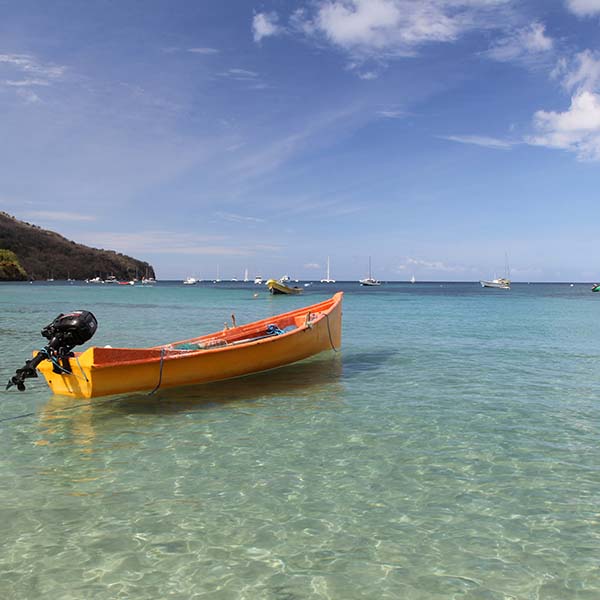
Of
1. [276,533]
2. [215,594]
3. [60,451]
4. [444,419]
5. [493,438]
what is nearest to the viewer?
[215,594]

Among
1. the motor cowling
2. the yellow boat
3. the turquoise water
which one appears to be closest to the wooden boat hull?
the motor cowling

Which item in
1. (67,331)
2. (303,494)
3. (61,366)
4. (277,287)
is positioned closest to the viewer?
(303,494)

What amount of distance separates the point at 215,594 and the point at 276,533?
98 centimetres

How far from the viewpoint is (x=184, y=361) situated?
9805 millimetres

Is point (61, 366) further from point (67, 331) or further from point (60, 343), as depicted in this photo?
point (67, 331)

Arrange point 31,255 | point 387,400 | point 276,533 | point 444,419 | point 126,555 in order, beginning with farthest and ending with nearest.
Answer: point 31,255 < point 387,400 < point 444,419 < point 276,533 < point 126,555

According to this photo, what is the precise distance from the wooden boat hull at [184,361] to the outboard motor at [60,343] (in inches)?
5.8

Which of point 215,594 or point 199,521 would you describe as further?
point 199,521

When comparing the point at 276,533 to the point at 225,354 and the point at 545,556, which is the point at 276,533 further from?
the point at 225,354

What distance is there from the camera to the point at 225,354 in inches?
420

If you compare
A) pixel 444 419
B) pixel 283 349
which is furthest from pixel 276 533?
pixel 283 349

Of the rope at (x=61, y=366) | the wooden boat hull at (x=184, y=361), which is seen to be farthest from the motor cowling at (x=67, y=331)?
the wooden boat hull at (x=184, y=361)

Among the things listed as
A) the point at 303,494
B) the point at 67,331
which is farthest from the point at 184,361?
the point at 303,494

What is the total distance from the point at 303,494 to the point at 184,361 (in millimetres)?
4868
